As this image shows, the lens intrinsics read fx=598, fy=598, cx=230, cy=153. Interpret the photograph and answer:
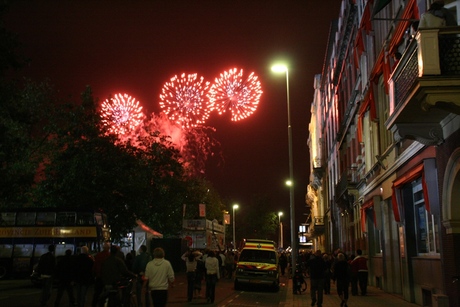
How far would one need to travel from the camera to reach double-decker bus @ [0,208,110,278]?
3019cm

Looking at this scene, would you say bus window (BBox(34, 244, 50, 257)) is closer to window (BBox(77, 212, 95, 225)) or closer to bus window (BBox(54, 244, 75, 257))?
bus window (BBox(54, 244, 75, 257))

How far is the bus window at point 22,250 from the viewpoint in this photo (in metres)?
30.7

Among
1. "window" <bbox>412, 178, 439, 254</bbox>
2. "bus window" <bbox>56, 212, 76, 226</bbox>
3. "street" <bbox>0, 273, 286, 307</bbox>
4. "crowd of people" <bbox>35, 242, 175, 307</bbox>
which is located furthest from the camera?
"bus window" <bbox>56, 212, 76, 226</bbox>

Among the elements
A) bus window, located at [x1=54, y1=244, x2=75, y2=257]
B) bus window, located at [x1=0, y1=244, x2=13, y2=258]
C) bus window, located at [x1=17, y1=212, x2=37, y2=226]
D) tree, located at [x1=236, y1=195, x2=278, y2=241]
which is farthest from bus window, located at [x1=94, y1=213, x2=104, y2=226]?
tree, located at [x1=236, y1=195, x2=278, y2=241]

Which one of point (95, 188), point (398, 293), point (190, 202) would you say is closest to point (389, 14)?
point (398, 293)

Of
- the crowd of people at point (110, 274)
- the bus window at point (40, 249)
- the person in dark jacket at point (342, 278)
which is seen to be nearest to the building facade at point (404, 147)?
the person in dark jacket at point (342, 278)

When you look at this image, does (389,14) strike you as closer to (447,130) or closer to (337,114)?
(447,130)

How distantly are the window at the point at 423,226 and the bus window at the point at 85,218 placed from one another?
1692 centimetres

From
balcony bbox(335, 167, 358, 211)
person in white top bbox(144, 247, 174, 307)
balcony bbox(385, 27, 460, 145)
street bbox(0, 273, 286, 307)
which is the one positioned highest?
balcony bbox(335, 167, 358, 211)

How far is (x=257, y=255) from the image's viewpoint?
28.8 meters

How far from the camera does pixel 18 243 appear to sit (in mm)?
30797

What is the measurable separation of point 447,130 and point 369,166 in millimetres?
13385

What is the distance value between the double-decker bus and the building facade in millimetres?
13707

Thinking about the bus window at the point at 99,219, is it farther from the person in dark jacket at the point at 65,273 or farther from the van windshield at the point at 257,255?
the person in dark jacket at the point at 65,273
